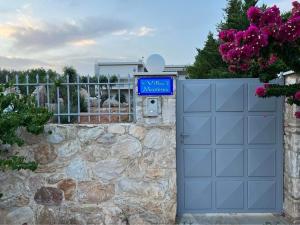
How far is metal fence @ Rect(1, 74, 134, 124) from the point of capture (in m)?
5.08

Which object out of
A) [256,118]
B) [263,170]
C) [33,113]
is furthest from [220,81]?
[33,113]

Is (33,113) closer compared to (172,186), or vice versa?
(33,113)

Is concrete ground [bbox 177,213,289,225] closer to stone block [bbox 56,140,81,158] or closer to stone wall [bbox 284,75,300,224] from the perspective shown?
stone wall [bbox 284,75,300,224]

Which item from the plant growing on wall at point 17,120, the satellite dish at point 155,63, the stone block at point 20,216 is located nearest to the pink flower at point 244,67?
the satellite dish at point 155,63

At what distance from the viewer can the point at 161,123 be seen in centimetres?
500

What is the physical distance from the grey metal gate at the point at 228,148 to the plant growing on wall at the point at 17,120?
190 centimetres

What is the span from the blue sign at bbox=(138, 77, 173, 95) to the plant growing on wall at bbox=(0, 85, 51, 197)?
4.17 ft

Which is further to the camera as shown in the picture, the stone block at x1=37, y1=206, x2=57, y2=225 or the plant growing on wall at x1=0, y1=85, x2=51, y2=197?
the stone block at x1=37, y1=206, x2=57, y2=225

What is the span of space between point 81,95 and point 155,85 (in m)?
1.10

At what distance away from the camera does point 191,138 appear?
5227 mm

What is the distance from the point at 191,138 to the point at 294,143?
54.3 inches

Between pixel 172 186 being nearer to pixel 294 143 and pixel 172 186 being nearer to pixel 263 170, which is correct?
pixel 263 170

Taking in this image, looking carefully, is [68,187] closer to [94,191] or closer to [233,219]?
[94,191]

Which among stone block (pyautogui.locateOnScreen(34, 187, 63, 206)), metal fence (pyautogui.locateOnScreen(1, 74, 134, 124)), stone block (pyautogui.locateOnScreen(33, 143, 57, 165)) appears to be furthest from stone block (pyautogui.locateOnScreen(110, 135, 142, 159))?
stone block (pyautogui.locateOnScreen(34, 187, 63, 206))
